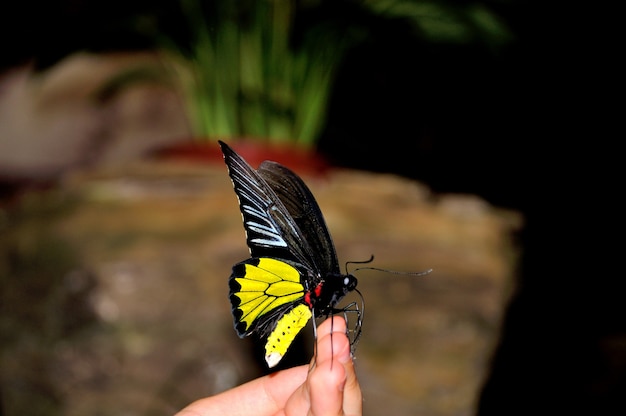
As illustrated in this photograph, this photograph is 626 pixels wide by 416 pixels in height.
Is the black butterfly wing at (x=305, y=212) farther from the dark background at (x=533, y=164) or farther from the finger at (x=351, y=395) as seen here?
the dark background at (x=533, y=164)

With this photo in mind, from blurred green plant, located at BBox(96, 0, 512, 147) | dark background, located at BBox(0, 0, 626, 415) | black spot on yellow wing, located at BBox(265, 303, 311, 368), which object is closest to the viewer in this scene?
black spot on yellow wing, located at BBox(265, 303, 311, 368)

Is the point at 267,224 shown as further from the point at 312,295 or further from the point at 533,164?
the point at 533,164

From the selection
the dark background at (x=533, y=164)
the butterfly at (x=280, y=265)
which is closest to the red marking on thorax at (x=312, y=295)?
the butterfly at (x=280, y=265)

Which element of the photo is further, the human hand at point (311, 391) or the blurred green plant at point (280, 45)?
the blurred green plant at point (280, 45)

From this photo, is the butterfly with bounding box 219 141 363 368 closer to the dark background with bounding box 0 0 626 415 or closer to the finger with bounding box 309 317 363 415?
the finger with bounding box 309 317 363 415

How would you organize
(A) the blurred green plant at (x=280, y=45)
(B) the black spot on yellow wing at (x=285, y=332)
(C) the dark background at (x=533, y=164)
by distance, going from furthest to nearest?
(C) the dark background at (x=533, y=164)
(A) the blurred green plant at (x=280, y=45)
(B) the black spot on yellow wing at (x=285, y=332)

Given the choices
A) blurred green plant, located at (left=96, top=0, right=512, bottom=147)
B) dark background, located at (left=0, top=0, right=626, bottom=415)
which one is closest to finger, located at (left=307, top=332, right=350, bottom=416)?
blurred green plant, located at (left=96, top=0, right=512, bottom=147)
